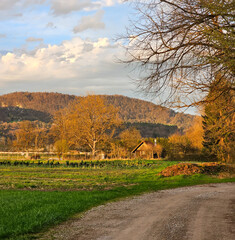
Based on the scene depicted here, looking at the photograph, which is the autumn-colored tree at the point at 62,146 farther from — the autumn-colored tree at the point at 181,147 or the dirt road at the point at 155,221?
the dirt road at the point at 155,221

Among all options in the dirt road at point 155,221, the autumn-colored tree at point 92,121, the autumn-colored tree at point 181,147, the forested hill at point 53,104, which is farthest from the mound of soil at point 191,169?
the forested hill at point 53,104

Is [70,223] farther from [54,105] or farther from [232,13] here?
[54,105]

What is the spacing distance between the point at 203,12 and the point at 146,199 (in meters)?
7.64

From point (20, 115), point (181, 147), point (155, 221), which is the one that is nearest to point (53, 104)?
point (20, 115)

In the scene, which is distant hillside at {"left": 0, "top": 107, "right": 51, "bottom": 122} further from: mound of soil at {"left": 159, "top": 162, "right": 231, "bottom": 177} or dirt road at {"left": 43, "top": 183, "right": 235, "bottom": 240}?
dirt road at {"left": 43, "top": 183, "right": 235, "bottom": 240}

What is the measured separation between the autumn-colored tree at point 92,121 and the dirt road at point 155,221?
44.4 metres

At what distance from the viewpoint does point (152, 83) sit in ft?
35.1

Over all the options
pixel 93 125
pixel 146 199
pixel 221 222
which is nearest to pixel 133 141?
pixel 93 125

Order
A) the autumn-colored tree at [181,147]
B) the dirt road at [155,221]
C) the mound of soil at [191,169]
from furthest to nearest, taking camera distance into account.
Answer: the autumn-colored tree at [181,147], the mound of soil at [191,169], the dirt road at [155,221]

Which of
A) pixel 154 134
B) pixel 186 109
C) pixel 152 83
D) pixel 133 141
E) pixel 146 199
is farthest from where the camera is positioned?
pixel 154 134

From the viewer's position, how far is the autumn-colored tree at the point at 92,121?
188 ft

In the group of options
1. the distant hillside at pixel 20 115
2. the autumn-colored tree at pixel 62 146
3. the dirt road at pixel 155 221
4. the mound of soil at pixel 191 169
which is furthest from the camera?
the distant hillside at pixel 20 115

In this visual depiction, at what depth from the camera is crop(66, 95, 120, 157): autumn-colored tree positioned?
188 feet

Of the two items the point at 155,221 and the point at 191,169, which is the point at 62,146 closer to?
the point at 191,169
